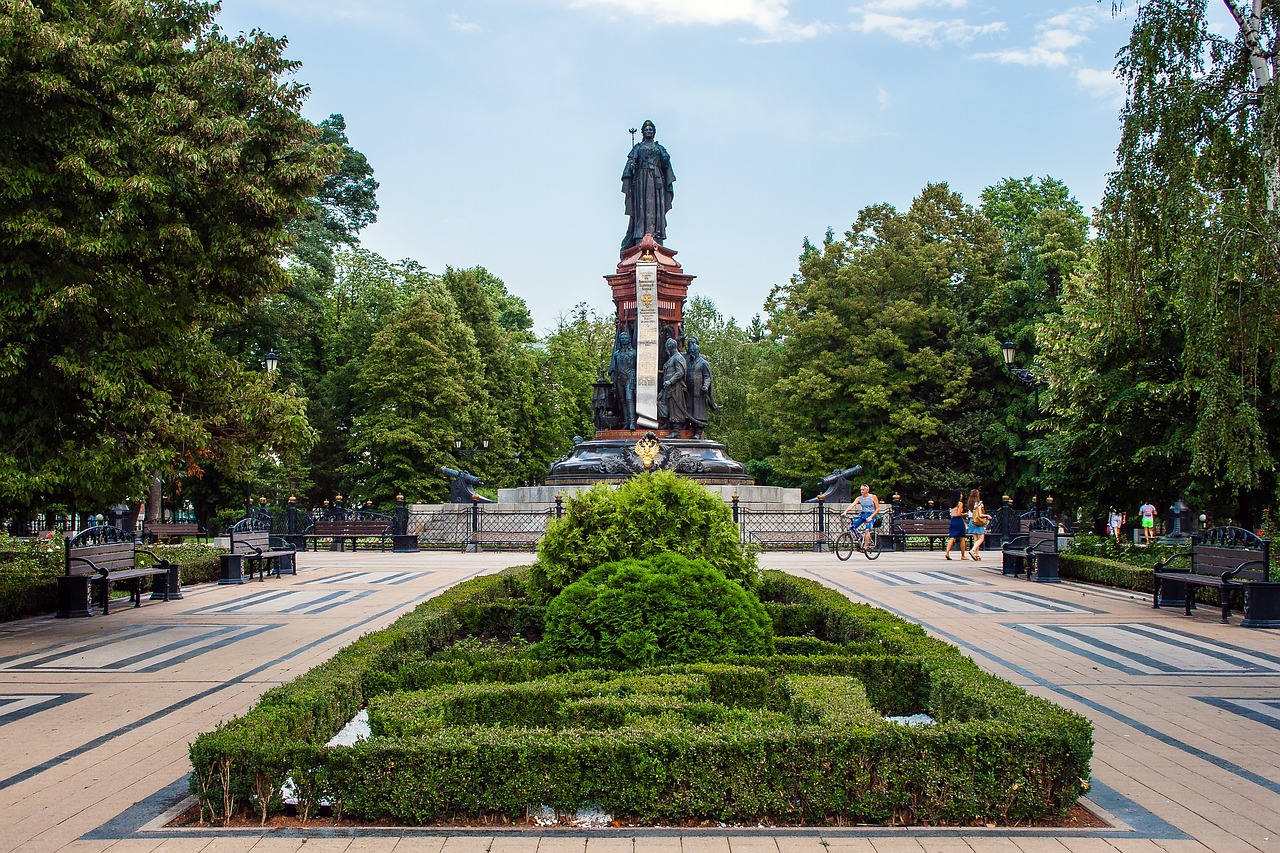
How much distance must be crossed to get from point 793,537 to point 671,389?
6.18 metres

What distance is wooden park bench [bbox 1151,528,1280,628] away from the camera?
38.5 ft

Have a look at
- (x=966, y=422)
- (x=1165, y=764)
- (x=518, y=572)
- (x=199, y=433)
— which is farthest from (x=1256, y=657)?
(x=966, y=422)

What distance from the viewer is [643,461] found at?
2975 centimetres

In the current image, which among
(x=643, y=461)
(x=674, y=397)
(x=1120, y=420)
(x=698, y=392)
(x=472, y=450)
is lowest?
(x=643, y=461)

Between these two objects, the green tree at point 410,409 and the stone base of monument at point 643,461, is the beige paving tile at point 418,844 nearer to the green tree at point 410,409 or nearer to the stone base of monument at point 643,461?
the stone base of monument at point 643,461

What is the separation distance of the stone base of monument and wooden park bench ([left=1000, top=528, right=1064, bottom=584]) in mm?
11290

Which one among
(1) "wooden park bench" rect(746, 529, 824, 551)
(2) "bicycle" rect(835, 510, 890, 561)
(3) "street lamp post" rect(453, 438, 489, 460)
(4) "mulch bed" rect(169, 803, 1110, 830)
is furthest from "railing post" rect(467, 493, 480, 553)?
(4) "mulch bed" rect(169, 803, 1110, 830)

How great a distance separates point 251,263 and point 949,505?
34210 mm

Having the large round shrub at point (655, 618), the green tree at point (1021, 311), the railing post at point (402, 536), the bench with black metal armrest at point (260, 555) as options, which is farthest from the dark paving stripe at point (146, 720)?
the green tree at point (1021, 311)

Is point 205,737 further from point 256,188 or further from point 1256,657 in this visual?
point 1256,657

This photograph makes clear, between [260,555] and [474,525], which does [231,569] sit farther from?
[474,525]

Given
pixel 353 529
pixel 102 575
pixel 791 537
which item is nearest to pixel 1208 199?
pixel 102 575

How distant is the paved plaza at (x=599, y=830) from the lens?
4.65m

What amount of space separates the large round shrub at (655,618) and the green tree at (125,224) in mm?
5082
